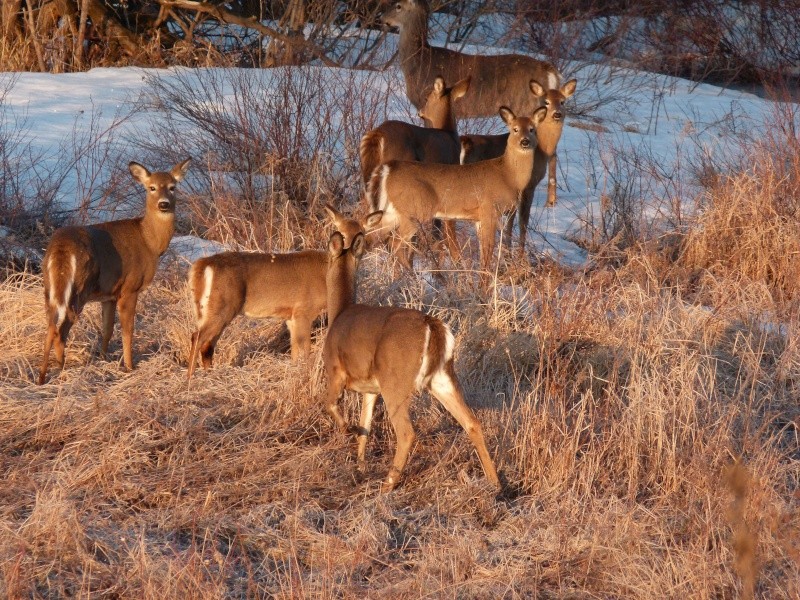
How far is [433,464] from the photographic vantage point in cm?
647

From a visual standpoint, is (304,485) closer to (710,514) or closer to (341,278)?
(341,278)

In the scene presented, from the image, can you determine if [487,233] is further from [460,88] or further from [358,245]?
[358,245]

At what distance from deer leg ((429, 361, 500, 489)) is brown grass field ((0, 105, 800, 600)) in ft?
0.37

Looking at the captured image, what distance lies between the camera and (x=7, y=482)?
5992mm

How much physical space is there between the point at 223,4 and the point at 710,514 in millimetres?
12014

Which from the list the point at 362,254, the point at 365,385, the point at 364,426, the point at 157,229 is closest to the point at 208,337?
the point at 157,229

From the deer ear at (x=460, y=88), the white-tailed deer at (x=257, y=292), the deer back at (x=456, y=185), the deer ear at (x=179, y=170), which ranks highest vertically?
the deer ear at (x=460, y=88)

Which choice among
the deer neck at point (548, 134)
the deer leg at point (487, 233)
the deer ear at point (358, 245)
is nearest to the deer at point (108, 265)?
the deer ear at point (358, 245)

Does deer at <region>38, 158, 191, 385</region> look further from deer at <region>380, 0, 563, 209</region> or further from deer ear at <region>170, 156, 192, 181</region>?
deer at <region>380, 0, 563, 209</region>

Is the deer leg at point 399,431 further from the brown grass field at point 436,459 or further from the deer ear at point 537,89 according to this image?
the deer ear at point 537,89

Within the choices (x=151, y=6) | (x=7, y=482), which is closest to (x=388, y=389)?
(x=7, y=482)

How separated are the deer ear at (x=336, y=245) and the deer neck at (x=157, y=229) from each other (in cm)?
190

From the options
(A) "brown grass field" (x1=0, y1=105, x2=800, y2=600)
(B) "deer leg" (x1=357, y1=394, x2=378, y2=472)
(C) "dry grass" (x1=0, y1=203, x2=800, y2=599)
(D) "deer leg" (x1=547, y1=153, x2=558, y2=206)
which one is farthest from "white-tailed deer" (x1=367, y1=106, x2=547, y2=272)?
(B) "deer leg" (x1=357, y1=394, x2=378, y2=472)

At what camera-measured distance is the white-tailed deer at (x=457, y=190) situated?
10.0 meters
